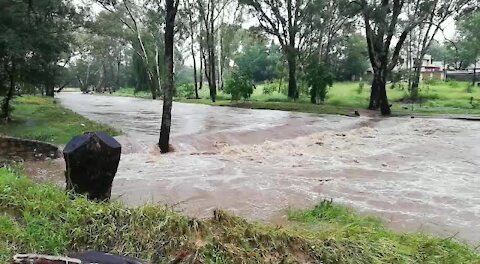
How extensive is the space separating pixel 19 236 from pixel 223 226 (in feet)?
4.61

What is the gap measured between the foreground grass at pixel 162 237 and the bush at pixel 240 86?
29.9 meters

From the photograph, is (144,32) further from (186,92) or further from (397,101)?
(397,101)

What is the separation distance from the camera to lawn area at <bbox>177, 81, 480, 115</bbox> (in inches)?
1126

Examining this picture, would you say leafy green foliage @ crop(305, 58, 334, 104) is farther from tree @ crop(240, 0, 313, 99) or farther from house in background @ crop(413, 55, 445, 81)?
house in background @ crop(413, 55, 445, 81)

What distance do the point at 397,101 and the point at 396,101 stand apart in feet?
0.23

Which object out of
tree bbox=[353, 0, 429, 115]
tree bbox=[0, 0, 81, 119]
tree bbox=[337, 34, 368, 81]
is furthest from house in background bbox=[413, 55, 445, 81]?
tree bbox=[0, 0, 81, 119]

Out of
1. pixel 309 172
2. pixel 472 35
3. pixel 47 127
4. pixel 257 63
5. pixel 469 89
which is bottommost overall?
pixel 309 172

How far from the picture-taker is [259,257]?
10.7 ft

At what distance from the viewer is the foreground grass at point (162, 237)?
10.6ft

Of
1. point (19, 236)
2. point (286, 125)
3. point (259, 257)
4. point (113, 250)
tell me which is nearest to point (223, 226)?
point (259, 257)

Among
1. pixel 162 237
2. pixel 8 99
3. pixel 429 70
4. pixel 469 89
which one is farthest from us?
pixel 429 70

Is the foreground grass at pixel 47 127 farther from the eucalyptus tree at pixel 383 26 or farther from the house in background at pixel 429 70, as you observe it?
the house in background at pixel 429 70

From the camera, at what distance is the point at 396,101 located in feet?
116

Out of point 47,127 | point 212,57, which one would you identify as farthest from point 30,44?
point 212,57
